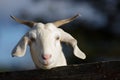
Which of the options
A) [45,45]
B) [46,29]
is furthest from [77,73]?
[46,29]

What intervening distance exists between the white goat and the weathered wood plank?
1.12ft

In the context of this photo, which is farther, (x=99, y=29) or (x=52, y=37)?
(x=99, y=29)

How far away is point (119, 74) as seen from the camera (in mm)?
5609

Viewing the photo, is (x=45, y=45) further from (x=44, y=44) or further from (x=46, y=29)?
(x=46, y=29)

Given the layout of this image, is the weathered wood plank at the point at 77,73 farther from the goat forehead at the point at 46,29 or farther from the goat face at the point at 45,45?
the goat forehead at the point at 46,29

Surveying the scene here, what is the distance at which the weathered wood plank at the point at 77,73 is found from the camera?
18.5 ft

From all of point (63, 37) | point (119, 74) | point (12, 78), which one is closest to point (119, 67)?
point (119, 74)

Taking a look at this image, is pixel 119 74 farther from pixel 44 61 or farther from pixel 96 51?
pixel 96 51

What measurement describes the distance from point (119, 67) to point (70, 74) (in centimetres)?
53

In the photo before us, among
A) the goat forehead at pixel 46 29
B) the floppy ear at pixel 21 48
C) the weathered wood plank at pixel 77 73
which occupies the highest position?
the goat forehead at pixel 46 29

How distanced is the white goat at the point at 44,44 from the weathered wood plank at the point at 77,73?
0.34 meters

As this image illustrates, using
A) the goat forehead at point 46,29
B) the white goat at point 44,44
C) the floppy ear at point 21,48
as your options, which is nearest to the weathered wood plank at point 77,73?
the white goat at point 44,44

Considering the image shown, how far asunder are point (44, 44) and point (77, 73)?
87 centimetres

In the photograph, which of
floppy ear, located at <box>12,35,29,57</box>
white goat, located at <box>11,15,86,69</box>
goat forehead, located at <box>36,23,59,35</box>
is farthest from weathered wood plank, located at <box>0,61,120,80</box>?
goat forehead, located at <box>36,23,59,35</box>
